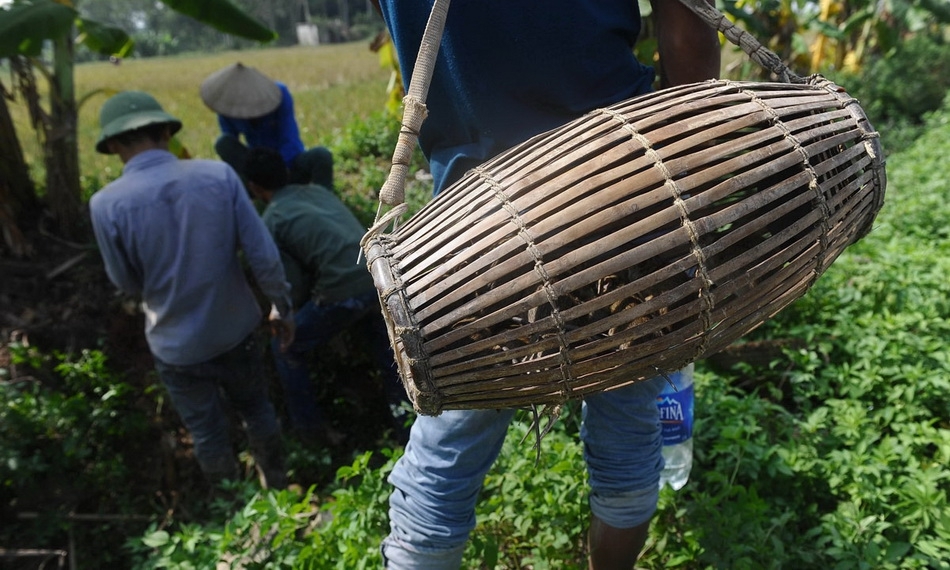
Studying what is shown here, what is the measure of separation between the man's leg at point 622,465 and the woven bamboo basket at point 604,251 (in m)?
0.37

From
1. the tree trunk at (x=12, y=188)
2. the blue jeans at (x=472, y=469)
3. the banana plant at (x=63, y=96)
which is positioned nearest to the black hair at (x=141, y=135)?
the banana plant at (x=63, y=96)

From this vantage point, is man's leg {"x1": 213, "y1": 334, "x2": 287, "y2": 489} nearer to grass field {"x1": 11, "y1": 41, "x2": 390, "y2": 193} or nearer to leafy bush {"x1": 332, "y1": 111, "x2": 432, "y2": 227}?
leafy bush {"x1": 332, "y1": 111, "x2": 432, "y2": 227}

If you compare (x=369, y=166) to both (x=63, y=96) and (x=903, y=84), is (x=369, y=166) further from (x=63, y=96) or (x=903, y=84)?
(x=903, y=84)

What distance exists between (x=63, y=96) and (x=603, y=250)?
4505 millimetres

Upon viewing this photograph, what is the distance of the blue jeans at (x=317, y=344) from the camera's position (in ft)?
11.0

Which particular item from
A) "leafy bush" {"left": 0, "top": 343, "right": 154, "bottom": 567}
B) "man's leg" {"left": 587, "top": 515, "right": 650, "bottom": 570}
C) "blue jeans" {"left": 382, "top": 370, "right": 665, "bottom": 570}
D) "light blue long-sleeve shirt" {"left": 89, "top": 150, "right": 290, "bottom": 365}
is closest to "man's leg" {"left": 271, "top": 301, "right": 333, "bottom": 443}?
"light blue long-sleeve shirt" {"left": 89, "top": 150, "right": 290, "bottom": 365}

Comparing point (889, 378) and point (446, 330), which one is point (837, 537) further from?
point (446, 330)

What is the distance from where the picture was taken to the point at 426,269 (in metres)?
1.17

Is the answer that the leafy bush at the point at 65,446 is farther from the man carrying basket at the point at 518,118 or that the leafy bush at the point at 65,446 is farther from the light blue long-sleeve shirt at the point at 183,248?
the man carrying basket at the point at 518,118

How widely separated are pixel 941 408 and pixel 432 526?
76.0 inches

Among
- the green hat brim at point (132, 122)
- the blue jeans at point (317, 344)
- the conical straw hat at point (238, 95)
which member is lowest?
the blue jeans at point (317, 344)

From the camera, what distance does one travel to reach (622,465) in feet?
5.42

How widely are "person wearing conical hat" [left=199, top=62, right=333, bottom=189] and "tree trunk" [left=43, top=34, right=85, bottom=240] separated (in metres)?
0.89

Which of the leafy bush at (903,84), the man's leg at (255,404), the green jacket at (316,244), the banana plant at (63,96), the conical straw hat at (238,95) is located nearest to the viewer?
the man's leg at (255,404)
